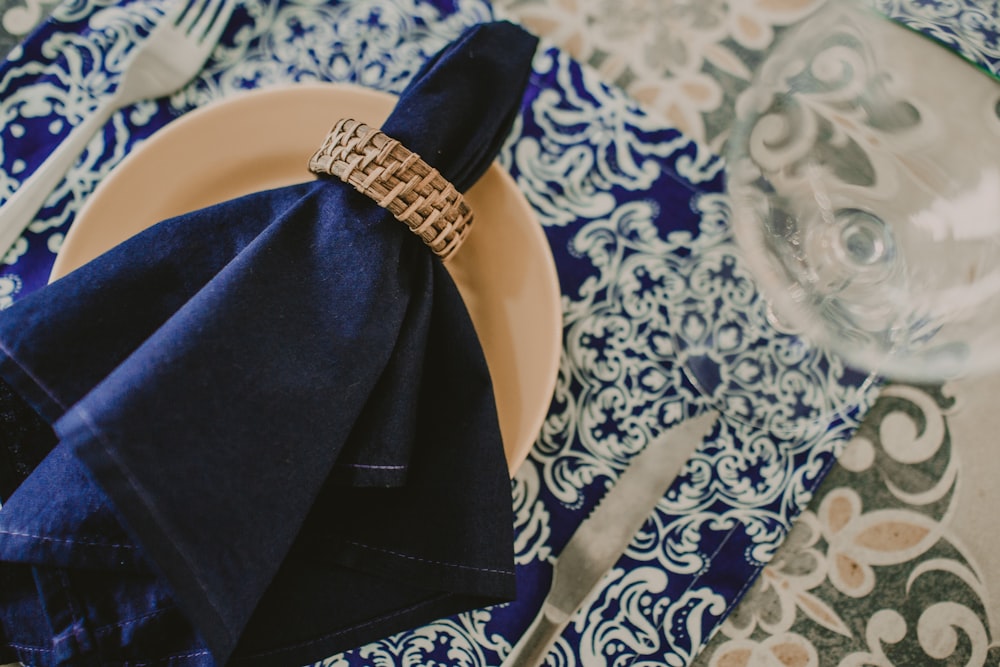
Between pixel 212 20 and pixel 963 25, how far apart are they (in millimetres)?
425

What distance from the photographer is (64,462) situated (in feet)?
1.06

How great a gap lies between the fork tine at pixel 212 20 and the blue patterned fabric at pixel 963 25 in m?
0.39

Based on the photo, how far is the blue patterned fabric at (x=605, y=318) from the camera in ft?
1.38

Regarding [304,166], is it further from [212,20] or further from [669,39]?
[669,39]

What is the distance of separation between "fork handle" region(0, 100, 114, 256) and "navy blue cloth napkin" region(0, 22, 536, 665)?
134mm

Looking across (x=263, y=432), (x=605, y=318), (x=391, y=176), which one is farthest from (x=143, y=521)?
(x=605, y=318)

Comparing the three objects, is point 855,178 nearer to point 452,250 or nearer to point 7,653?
point 452,250

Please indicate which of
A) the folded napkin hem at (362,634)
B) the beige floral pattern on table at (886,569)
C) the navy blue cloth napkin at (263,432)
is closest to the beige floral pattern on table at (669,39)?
the navy blue cloth napkin at (263,432)

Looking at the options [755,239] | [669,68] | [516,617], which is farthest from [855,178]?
[516,617]

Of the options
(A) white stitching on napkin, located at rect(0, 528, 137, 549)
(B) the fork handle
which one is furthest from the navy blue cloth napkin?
(B) the fork handle

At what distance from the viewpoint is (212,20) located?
0.46 meters

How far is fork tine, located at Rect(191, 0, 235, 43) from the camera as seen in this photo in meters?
0.46

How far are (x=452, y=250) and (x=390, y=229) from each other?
1.4 inches

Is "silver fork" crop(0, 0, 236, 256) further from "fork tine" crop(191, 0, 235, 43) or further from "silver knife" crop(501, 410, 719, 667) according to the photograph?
"silver knife" crop(501, 410, 719, 667)
